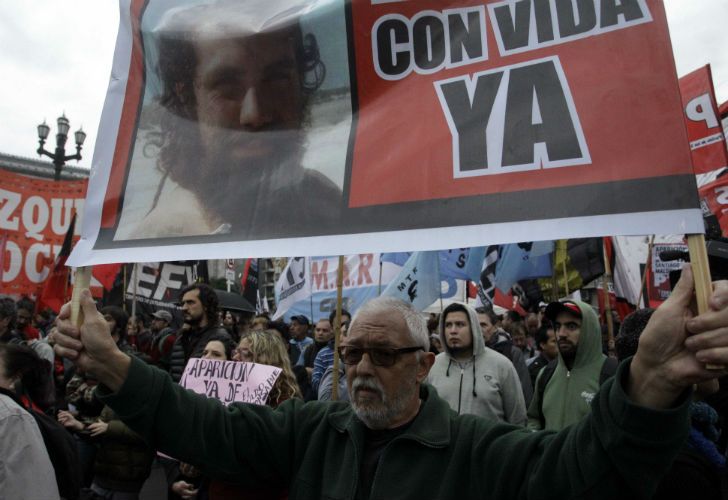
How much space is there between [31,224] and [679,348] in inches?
401

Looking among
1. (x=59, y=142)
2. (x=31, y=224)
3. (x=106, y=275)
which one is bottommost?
(x=106, y=275)

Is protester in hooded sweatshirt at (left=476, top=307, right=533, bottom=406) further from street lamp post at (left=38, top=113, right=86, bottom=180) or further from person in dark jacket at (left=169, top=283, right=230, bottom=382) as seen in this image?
street lamp post at (left=38, top=113, right=86, bottom=180)

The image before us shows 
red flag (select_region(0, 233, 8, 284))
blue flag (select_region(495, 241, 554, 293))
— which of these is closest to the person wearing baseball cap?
blue flag (select_region(495, 241, 554, 293))

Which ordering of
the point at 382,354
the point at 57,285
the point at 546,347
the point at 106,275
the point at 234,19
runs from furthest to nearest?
the point at 106,275 → the point at 57,285 → the point at 546,347 → the point at 234,19 → the point at 382,354

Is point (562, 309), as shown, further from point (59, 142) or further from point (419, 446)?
point (59, 142)

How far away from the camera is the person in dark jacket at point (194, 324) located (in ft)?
15.1

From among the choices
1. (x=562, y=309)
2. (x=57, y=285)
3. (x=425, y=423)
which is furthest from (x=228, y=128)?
(x=57, y=285)

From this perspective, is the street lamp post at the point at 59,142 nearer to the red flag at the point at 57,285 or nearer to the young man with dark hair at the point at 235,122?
the red flag at the point at 57,285

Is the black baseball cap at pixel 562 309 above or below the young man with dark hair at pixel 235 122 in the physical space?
below

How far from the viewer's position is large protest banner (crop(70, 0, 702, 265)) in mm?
1614

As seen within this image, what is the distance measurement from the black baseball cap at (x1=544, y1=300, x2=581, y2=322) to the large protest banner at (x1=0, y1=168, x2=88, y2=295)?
318 inches

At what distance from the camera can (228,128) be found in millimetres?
2205

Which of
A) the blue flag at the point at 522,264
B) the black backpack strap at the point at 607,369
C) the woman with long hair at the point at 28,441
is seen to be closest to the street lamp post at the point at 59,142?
the blue flag at the point at 522,264

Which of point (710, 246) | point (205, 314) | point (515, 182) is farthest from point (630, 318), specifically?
point (205, 314)
